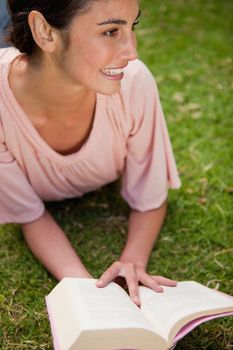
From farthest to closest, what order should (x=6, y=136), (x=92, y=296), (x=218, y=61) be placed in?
(x=218, y=61) → (x=6, y=136) → (x=92, y=296)

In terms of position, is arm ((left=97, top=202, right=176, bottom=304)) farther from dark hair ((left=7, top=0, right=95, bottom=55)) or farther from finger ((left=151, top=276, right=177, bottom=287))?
dark hair ((left=7, top=0, right=95, bottom=55))

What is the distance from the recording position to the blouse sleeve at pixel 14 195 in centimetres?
205

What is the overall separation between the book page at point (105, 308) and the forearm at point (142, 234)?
0.30 meters

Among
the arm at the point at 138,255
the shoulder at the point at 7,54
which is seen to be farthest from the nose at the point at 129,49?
the arm at the point at 138,255

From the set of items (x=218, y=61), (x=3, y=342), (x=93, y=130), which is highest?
(x=93, y=130)

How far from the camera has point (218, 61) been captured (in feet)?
11.9

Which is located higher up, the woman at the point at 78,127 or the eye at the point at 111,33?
the eye at the point at 111,33

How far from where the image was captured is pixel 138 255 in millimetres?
2076

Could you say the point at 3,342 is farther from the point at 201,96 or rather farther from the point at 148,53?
the point at 148,53

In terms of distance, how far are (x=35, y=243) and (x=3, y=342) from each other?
431 mm

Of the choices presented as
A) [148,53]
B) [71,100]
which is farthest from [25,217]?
[148,53]

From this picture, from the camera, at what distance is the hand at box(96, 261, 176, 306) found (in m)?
1.79

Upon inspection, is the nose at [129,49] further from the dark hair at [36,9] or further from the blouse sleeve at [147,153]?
the blouse sleeve at [147,153]

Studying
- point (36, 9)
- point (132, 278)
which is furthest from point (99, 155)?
point (36, 9)
